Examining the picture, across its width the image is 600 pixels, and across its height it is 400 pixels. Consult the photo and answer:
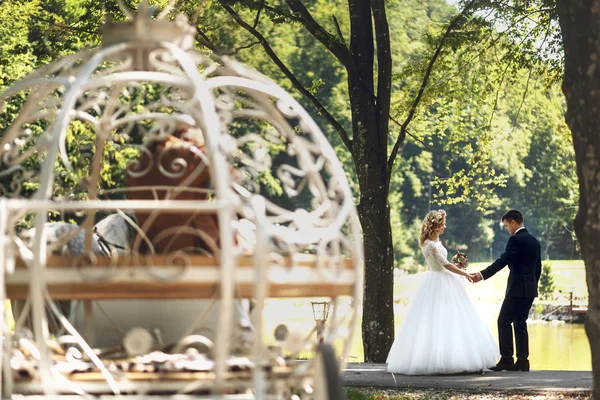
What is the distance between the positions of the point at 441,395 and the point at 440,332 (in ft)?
6.22

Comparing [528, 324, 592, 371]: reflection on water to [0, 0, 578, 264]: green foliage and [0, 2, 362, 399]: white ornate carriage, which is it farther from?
[0, 2, 362, 399]: white ornate carriage

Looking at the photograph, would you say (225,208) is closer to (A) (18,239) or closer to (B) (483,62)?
(A) (18,239)

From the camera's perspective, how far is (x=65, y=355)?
6031 millimetres

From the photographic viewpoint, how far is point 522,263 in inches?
501

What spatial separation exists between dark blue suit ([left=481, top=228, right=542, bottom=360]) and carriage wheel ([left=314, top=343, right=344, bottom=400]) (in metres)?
7.66

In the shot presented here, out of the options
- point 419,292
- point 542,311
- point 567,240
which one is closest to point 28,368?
point 419,292

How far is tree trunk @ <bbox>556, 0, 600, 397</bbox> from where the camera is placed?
7727 millimetres

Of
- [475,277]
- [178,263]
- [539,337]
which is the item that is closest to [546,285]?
[539,337]

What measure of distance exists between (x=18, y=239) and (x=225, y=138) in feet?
4.45

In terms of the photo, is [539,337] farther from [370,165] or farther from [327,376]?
[327,376]

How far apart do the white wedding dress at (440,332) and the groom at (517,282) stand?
305mm

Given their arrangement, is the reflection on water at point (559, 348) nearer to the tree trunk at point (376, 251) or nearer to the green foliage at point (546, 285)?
the tree trunk at point (376, 251)

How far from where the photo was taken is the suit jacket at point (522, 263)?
1263cm

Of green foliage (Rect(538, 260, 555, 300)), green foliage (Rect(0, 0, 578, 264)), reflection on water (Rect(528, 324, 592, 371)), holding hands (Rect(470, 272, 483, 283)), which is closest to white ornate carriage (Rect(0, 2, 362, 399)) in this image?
green foliage (Rect(0, 0, 578, 264))
